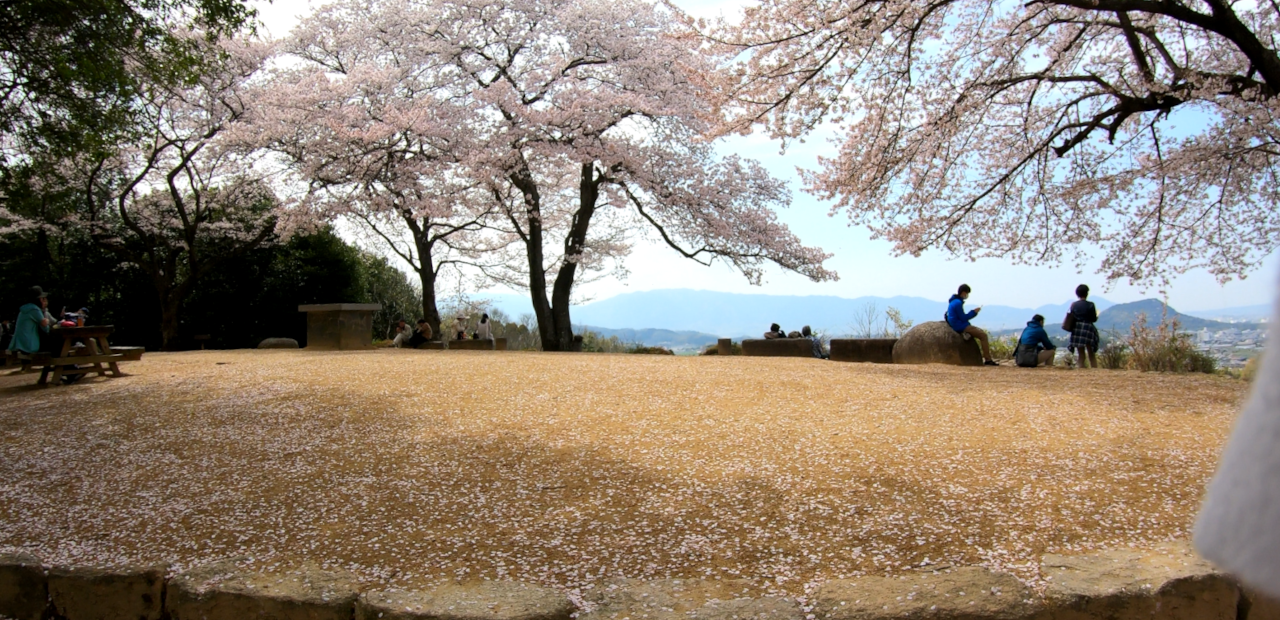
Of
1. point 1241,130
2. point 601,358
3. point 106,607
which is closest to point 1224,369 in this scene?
point 1241,130

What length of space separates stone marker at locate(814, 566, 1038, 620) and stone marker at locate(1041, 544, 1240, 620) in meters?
0.17

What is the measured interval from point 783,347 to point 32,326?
36.2 feet

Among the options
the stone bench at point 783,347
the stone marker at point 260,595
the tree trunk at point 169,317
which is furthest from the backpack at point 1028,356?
the tree trunk at point 169,317

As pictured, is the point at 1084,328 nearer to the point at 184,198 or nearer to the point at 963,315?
the point at 963,315

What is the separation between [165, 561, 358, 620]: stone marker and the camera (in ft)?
9.93

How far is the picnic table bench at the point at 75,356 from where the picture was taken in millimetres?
8773

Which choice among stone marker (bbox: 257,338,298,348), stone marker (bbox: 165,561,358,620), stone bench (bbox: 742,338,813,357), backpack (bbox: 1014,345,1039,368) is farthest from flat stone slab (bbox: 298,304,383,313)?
stone marker (bbox: 165,561,358,620)

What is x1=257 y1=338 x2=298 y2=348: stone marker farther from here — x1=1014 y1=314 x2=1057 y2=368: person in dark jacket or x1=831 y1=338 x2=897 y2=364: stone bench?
x1=1014 y1=314 x2=1057 y2=368: person in dark jacket

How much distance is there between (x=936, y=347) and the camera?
439 inches

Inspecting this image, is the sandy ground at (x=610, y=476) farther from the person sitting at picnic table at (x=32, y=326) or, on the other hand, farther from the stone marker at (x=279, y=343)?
the stone marker at (x=279, y=343)

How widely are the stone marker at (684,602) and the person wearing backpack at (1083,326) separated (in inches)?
390

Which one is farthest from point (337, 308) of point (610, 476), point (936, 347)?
point (610, 476)

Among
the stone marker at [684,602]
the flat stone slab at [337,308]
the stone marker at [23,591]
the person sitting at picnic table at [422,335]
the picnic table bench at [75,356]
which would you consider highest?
the flat stone slab at [337,308]

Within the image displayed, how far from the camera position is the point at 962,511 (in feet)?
12.9
